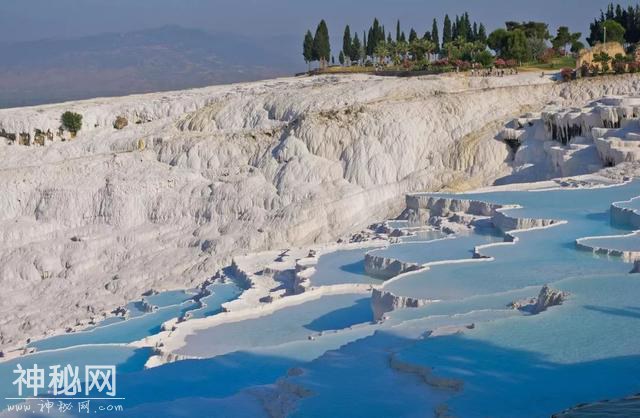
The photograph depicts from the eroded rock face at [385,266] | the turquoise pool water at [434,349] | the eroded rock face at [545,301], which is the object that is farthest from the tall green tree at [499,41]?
the eroded rock face at [545,301]

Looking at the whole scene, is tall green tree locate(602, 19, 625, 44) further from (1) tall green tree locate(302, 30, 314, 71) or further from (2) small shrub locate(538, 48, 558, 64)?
(1) tall green tree locate(302, 30, 314, 71)

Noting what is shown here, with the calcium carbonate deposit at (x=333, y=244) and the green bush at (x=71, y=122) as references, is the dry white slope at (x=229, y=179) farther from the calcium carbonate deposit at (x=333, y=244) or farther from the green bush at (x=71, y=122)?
the green bush at (x=71, y=122)

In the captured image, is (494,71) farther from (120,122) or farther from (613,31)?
(120,122)

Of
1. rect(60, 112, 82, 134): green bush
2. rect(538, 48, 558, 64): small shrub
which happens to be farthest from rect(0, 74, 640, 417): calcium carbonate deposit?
rect(538, 48, 558, 64): small shrub

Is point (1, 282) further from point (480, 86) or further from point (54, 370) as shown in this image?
point (480, 86)

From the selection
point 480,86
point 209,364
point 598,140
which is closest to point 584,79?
point 480,86
